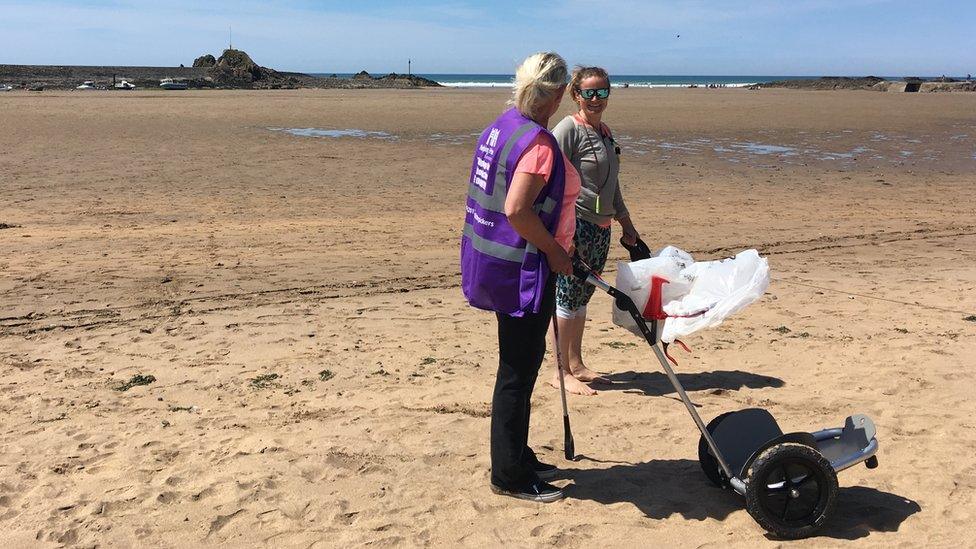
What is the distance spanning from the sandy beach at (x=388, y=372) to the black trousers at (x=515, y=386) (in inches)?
6.5

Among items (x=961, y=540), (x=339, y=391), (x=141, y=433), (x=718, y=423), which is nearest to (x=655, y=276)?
(x=718, y=423)

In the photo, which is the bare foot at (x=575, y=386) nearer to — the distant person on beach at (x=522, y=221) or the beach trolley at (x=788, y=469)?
the beach trolley at (x=788, y=469)

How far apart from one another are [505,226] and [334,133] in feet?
61.6

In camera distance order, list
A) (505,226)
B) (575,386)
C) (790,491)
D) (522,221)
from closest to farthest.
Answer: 1. (522,221)
2. (505,226)
3. (790,491)
4. (575,386)

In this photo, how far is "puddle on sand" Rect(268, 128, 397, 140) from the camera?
2050cm

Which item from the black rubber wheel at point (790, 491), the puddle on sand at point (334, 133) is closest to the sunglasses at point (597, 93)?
the black rubber wheel at point (790, 491)

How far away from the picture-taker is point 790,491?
3.44 meters

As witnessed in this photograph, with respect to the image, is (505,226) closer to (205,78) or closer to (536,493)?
(536,493)

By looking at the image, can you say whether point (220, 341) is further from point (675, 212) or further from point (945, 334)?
point (675, 212)

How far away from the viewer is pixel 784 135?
22.2 metres

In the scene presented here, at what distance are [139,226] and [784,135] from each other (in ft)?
58.0

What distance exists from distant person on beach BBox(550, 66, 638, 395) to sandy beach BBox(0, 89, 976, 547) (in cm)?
58

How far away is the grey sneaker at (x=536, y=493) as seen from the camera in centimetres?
371

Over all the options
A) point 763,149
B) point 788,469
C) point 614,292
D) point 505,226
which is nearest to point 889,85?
point 763,149
